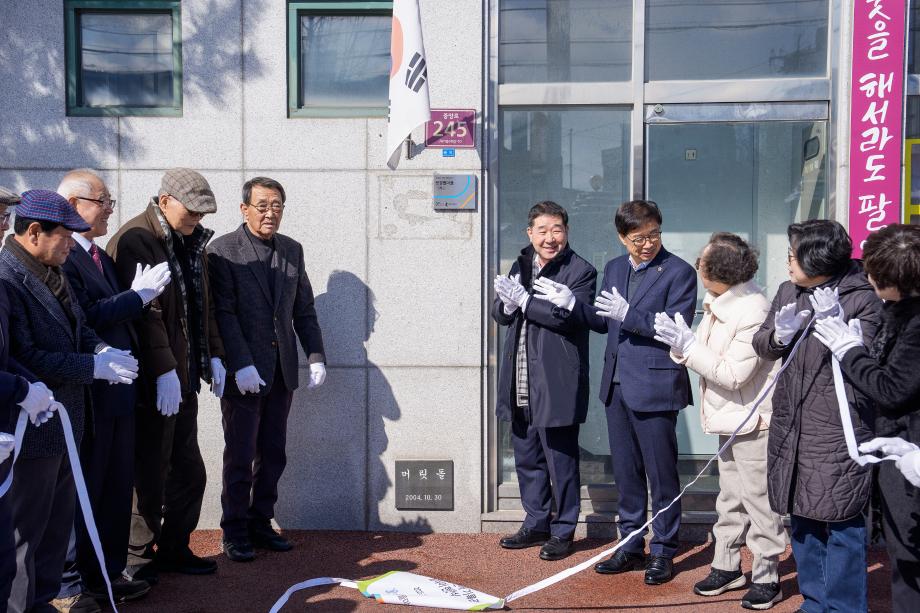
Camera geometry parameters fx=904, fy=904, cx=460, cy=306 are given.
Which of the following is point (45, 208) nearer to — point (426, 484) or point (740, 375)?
point (426, 484)

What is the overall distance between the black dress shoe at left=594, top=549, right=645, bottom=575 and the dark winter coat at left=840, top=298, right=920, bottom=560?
5.79 ft

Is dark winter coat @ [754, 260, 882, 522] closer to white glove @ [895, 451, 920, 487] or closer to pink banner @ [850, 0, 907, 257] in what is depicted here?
white glove @ [895, 451, 920, 487]

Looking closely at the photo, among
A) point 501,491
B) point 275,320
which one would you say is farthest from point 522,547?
point 275,320

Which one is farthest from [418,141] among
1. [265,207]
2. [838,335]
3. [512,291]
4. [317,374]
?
[838,335]

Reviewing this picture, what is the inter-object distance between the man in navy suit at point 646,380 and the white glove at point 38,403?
8.40ft

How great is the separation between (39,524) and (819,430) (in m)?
3.06

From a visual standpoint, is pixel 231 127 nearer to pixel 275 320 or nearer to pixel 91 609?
pixel 275 320

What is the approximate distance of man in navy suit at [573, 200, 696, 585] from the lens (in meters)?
4.61

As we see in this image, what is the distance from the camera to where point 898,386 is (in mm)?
3109

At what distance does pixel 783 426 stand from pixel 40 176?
4510 millimetres

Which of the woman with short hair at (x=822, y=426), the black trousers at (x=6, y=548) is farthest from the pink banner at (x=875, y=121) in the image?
the black trousers at (x=6, y=548)

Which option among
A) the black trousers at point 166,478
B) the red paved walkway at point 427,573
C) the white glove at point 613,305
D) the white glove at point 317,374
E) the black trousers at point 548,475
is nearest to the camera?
the red paved walkway at point 427,573

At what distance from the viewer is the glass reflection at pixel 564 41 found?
570cm

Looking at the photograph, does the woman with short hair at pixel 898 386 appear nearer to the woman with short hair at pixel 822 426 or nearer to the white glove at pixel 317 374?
the woman with short hair at pixel 822 426
